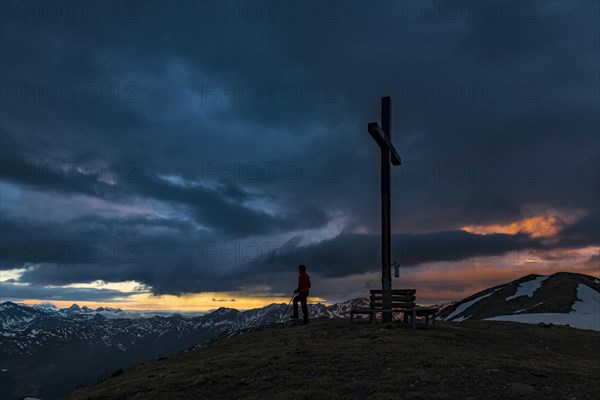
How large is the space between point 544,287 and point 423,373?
65.9m

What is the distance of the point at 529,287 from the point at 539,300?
40.3ft

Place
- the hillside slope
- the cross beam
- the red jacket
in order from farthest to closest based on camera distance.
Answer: the red jacket → the cross beam → the hillside slope

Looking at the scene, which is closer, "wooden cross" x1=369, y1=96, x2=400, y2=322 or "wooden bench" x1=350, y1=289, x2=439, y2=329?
A: "wooden bench" x1=350, y1=289, x2=439, y2=329

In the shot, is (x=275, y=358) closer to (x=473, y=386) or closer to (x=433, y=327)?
(x=473, y=386)

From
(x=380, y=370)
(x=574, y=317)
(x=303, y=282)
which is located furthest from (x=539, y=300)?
(x=380, y=370)

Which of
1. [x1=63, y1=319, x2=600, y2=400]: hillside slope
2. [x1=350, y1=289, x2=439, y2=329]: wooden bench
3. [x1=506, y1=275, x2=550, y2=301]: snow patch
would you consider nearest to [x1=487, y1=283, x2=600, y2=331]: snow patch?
[x1=506, y1=275, x2=550, y2=301]: snow patch

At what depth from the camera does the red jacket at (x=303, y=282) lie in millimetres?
24005

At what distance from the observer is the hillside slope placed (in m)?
12.0

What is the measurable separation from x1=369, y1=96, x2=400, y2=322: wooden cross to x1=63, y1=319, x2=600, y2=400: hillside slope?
2709 millimetres

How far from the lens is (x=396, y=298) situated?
22547mm

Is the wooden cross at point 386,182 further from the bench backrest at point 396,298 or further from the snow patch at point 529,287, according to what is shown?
the snow patch at point 529,287

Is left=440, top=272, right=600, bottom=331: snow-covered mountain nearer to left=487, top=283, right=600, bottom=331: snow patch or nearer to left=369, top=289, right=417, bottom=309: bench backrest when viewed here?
left=487, top=283, right=600, bottom=331: snow patch

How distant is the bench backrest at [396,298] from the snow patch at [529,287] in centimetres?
5157

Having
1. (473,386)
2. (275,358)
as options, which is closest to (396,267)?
(275,358)
